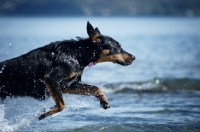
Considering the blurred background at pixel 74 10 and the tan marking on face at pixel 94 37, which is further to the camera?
the blurred background at pixel 74 10

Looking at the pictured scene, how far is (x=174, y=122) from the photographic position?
9828 mm

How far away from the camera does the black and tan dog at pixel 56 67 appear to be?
8133 millimetres

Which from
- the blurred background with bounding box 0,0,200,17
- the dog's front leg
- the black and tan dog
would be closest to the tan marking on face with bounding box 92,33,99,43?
the black and tan dog

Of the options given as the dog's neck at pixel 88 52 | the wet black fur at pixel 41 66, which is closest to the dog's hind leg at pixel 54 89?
the wet black fur at pixel 41 66

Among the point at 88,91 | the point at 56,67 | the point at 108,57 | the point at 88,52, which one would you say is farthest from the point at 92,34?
the point at 88,91

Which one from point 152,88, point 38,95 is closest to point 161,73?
point 152,88

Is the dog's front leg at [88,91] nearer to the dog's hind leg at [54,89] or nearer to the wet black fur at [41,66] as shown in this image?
the wet black fur at [41,66]

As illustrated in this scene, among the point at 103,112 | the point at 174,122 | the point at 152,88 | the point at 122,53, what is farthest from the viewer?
the point at 152,88

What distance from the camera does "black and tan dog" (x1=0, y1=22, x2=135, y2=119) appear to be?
8.13 metres

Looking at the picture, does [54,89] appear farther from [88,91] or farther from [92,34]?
[92,34]

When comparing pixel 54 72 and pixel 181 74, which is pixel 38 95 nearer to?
pixel 54 72

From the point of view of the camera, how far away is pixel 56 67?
8.16 meters

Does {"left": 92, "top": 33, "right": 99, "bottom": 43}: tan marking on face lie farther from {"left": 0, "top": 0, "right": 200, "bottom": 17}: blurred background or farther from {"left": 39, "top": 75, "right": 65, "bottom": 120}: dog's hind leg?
{"left": 0, "top": 0, "right": 200, "bottom": 17}: blurred background

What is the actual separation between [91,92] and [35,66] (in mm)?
1279
